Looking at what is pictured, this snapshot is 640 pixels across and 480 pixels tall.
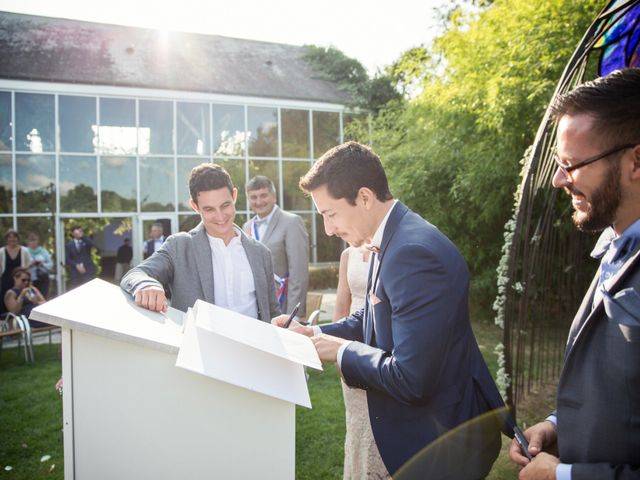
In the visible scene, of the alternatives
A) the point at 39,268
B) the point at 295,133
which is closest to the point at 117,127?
the point at 295,133

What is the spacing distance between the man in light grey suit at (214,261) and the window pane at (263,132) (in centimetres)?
1738

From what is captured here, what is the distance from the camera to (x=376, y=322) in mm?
1863

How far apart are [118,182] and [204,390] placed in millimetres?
18077

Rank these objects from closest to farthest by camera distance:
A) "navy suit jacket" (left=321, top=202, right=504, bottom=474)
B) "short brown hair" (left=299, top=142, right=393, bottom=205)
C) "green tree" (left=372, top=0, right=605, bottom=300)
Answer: "navy suit jacket" (left=321, top=202, right=504, bottom=474), "short brown hair" (left=299, top=142, right=393, bottom=205), "green tree" (left=372, top=0, right=605, bottom=300)

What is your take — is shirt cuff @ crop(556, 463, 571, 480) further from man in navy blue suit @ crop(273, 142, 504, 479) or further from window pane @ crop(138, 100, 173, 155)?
window pane @ crop(138, 100, 173, 155)

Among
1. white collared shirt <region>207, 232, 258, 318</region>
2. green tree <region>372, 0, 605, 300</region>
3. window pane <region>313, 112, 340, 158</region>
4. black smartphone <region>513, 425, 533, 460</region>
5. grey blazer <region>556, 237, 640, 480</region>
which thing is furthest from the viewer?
window pane <region>313, 112, 340, 158</region>

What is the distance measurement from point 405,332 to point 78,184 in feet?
60.4

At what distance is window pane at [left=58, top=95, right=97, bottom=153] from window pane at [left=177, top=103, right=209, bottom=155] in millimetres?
3097

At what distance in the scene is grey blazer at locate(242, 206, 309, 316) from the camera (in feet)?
16.3

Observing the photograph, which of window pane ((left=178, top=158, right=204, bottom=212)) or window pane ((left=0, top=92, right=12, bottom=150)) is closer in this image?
window pane ((left=0, top=92, right=12, bottom=150))

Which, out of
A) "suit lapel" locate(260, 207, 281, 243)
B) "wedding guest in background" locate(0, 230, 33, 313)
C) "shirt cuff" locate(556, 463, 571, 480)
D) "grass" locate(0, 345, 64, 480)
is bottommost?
"grass" locate(0, 345, 64, 480)

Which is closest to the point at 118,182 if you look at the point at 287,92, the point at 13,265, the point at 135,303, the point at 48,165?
the point at 48,165

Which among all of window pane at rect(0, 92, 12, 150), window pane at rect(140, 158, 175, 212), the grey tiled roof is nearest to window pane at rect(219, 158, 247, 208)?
window pane at rect(140, 158, 175, 212)

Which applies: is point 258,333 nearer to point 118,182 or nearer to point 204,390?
point 204,390
